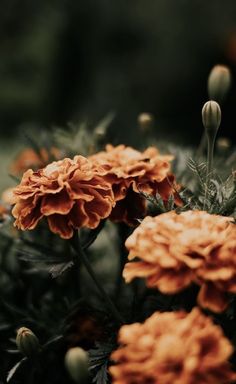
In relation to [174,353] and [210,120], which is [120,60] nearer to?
[210,120]

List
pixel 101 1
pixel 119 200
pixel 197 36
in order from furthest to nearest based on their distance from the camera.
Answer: pixel 101 1, pixel 197 36, pixel 119 200

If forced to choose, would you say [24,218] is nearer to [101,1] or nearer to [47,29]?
[101,1]

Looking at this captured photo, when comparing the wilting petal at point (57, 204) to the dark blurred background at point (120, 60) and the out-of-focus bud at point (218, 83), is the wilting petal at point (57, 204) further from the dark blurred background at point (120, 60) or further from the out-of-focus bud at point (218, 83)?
the dark blurred background at point (120, 60)

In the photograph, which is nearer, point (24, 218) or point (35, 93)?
point (24, 218)

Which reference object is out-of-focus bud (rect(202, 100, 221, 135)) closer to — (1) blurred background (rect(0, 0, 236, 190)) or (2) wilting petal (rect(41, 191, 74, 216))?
(2) wilting petal (rect(41, 191, 74, 216))

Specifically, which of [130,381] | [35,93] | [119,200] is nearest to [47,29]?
[35,93]

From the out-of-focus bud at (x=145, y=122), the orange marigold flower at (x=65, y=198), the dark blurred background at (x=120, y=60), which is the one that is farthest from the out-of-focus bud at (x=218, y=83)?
the dark blurred background at (x=120, y=60)
